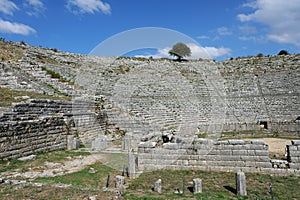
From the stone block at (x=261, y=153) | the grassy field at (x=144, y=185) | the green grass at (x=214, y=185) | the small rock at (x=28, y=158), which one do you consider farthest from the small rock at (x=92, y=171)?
the stone block at (x=261, y=153)

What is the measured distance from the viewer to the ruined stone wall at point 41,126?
378 inches

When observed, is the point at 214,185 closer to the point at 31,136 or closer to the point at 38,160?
the point at 38,160

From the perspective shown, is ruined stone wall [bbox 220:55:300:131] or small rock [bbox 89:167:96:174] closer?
small rock [bbox 89:167:96:174]

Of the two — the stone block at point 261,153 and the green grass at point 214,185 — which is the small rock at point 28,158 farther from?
the stone block at point 261,153

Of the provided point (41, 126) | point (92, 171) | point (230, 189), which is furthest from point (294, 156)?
point (41, 126)

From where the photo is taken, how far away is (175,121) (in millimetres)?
21953

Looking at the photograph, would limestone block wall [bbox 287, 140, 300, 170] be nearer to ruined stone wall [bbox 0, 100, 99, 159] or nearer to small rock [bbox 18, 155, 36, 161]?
small rock [bbox 18, 155, 36, 161]

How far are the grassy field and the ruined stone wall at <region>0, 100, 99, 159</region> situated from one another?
1.03 metres

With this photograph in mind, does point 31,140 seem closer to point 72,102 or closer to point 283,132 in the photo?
point 72,102

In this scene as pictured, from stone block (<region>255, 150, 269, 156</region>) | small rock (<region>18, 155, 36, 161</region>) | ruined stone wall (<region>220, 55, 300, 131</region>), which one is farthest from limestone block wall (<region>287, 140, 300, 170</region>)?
ruined stone wall (<region>220, 55, 300, 131</region>)

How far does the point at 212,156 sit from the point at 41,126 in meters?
8.11

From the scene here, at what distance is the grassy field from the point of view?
580cm

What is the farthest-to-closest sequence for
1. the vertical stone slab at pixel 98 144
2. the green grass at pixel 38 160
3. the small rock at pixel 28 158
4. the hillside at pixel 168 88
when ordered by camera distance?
the hillside at pixel 168 88
the vertical stone slab at pixel 98 144
the small rock at pixel 28 158
the green grass at pixel 38 160

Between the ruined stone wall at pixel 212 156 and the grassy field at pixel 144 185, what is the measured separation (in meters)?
0.31
